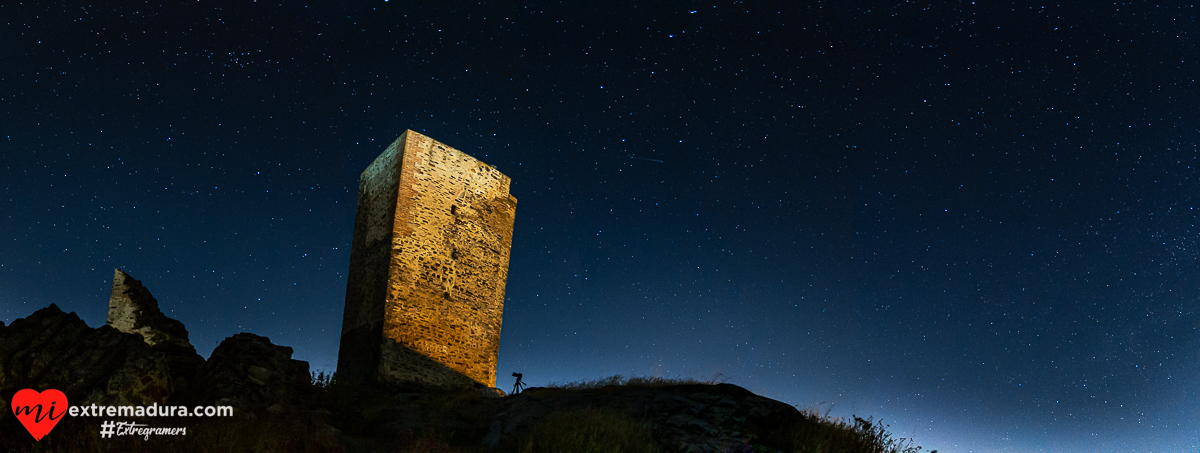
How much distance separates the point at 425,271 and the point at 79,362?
7.45 metres

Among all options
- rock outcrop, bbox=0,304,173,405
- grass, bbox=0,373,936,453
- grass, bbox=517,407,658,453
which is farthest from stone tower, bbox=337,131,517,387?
grass, bbox=517,407,658,453

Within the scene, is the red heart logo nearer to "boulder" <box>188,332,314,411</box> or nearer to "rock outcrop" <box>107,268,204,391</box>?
"boulder" <box>188,332,314,411</box>

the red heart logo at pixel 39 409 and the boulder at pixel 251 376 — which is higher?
the boulder at pixel 251 376

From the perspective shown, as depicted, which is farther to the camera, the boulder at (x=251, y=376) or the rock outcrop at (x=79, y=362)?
the boulder at (x=251, y=376)

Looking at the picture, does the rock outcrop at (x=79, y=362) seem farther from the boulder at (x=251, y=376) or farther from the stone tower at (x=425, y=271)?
the stone tower at (x=425, y=271)

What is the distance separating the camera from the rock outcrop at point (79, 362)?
7.16 meters

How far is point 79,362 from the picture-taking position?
7531mm

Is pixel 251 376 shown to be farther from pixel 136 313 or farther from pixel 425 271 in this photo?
pixel 136 313

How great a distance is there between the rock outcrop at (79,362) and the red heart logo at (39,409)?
0.12m

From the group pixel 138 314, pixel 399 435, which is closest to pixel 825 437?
pixel 399 435

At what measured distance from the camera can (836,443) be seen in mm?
8219

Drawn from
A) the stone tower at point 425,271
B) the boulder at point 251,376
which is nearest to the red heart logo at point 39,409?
the boulder at point 251,376

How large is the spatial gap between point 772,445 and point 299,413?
6754mm

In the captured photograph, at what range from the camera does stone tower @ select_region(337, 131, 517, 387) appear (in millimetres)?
13922
